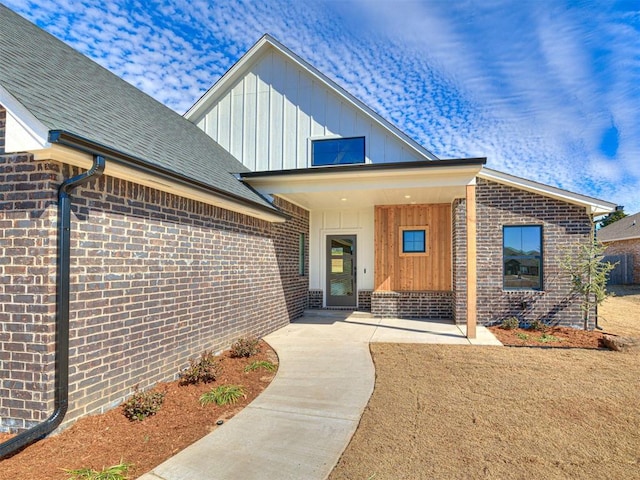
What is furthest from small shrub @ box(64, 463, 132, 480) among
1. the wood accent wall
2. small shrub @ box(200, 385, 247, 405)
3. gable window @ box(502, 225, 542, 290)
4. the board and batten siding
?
gable window @ box(502, 225, 542, 290)

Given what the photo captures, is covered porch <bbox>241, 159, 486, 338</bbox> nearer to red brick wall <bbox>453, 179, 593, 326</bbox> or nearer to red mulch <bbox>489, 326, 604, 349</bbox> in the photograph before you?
red brick wall <bbox>453, 179, 593, 326</bbox>

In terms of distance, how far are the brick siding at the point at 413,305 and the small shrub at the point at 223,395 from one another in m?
6.80

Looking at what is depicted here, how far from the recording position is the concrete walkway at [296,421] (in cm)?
304

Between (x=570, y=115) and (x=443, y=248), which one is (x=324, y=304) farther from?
(x=570, y=115)

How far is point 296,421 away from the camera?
398cm

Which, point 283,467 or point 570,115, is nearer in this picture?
point 283,467

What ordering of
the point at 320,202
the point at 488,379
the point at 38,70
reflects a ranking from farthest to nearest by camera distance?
the point at 320,202, the point at 488,379, the point at 38,70

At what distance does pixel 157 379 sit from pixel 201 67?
1126 centimetres

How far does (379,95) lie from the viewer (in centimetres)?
1285

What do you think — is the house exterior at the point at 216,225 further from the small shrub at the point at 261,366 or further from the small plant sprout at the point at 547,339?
the small plant sprout at the point at 547,339

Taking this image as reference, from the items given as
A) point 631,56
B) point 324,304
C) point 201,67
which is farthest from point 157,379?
point 631,56

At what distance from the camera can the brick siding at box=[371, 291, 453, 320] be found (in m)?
10.7

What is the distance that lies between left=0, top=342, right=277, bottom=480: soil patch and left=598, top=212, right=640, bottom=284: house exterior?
25.8 metres

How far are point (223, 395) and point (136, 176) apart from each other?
9.63 feet
